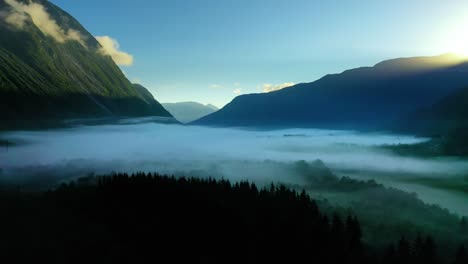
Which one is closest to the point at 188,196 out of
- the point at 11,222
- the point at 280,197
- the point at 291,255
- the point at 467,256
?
the point at 280,197

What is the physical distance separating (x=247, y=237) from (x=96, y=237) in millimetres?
60831

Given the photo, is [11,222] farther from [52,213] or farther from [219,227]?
[219,227]

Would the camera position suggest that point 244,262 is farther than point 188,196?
No

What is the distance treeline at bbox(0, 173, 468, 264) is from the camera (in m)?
144

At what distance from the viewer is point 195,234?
159m

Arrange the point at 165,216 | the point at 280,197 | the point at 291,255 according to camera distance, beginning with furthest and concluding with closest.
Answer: the point at 280,197 < the point at 165,216 < the point at 291,255

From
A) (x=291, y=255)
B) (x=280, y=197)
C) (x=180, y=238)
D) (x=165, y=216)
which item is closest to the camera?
(x=291, y=255)

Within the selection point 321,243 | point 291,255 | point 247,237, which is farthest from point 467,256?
point 247,237

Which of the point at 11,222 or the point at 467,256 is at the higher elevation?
the point at 11,222

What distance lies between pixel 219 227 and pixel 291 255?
110 ft

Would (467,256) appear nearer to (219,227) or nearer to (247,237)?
(247,237)

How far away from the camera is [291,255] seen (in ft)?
472

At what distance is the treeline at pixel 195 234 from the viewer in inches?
5659

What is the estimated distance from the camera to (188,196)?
622 feet
